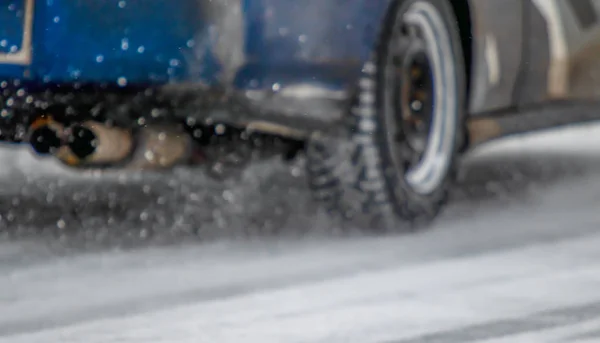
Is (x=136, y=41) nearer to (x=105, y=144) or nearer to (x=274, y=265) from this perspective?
(x=105, y=144)

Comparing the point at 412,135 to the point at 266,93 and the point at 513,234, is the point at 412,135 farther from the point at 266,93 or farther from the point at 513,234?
the point at 266,93

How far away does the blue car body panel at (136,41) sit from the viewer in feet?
15.6

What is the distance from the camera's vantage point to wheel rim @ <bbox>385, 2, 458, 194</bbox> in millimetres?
5426

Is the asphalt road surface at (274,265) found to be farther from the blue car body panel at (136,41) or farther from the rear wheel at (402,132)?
the blue car body panel at (136,41)

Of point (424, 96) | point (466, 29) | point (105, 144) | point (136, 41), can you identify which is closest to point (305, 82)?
point (136, 41)

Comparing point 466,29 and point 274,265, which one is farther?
point 466,29

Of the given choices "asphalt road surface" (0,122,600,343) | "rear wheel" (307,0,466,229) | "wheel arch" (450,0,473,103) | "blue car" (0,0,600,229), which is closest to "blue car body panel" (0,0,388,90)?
"blue car" (0,0,600,229)

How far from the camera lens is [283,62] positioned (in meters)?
4.91

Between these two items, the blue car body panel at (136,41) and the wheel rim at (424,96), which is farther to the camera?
the wheel rim at (424,96)

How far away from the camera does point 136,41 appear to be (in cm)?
479

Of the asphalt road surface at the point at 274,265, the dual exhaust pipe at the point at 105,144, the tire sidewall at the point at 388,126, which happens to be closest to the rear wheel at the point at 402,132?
the tire sidewall at the point at 388,126

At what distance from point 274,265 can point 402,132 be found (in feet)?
2.97

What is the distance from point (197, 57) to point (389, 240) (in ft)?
3.35

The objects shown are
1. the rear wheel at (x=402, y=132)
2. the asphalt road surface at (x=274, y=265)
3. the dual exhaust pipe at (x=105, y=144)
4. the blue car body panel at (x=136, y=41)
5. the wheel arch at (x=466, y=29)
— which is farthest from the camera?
the wheel arch at (x=466, y=29)
